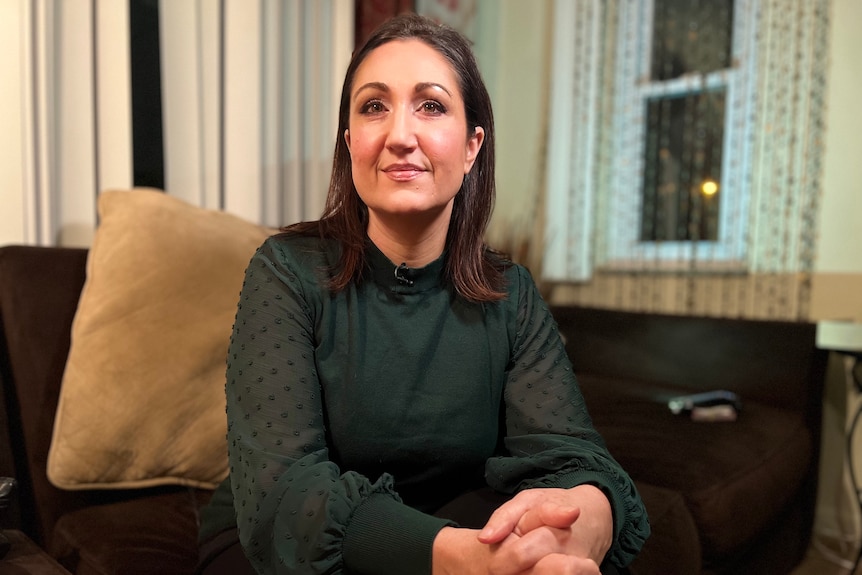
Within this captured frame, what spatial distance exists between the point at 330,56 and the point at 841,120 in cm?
186

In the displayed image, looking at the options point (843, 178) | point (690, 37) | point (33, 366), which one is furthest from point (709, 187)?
point (33, 366)

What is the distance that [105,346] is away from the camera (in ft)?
3.85

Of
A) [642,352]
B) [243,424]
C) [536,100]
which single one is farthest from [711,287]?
[243,424]

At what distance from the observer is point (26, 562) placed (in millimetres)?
890

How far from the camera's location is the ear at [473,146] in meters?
1.00

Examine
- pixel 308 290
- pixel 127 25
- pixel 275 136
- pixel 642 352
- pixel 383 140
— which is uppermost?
pixel 127 25

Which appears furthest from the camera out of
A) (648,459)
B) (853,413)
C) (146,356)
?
(853,413)

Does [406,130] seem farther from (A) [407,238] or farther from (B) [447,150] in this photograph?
(A) [407,238]

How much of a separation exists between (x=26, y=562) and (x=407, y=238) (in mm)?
736

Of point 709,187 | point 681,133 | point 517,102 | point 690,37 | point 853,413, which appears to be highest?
point 690,37

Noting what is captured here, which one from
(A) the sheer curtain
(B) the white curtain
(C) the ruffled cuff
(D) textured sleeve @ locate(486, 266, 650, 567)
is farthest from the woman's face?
(A) the sheer curtain

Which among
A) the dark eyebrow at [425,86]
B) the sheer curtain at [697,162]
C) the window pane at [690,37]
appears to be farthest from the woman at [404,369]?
the window pane at [690,37]

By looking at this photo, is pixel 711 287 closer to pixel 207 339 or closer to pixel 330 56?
pixel 330 56

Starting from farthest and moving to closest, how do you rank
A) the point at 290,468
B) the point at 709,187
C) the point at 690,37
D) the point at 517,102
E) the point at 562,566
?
the point at 517,102, the point at 690,37, the point at 709,187, the point at 290,468, the point at 562,566
